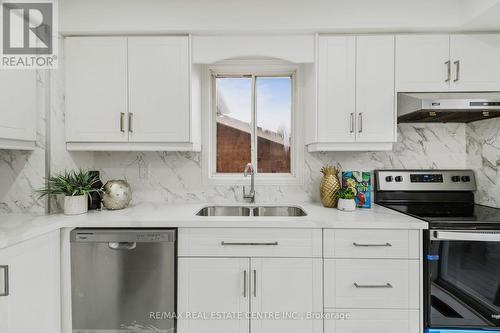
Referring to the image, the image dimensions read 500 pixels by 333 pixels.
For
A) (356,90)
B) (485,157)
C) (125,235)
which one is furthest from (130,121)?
(485,157)

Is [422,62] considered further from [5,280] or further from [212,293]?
[5,280]

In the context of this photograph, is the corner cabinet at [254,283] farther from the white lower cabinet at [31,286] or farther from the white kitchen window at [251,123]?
the white kitchen window at [251,123]

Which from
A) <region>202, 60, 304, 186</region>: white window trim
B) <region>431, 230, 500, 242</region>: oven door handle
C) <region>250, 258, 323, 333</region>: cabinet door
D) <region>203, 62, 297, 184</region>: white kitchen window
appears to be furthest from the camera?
<region>203, 62, 297, 184</region>: white kitchen window

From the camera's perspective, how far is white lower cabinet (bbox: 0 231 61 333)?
124 cm

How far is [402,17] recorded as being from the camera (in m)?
1.81

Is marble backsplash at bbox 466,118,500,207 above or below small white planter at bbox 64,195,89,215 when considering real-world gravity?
above

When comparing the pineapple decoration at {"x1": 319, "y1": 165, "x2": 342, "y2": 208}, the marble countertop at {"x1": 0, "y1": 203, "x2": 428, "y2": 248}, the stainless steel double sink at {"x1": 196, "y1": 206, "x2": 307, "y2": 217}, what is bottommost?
the stainless steel double sink at {"x1": 196, "y1": 206, "x2": 307, "y2": 217}

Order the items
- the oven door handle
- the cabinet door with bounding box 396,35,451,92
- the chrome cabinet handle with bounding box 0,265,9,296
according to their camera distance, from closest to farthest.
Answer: the chrome cabinet handle with bounding box 0,265,9,296 < the oven door handle < the cabinet door with bounding box 396,35,451,92

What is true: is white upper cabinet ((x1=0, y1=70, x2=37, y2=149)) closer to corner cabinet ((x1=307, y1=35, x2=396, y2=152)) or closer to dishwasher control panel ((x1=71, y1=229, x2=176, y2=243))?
dishwasher control panel ((x1=71, y1=229, x2=176, y2=243))

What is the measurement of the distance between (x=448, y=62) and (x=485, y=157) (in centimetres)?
79

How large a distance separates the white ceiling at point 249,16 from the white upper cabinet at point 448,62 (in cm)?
8

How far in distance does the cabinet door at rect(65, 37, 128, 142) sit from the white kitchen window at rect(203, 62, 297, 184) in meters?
0.75

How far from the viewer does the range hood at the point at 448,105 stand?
1.67m

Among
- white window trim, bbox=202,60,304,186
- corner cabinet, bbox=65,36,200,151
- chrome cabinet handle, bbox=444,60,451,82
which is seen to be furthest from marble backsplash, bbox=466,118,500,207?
corner cabinet, bbox=65,36,200,151
